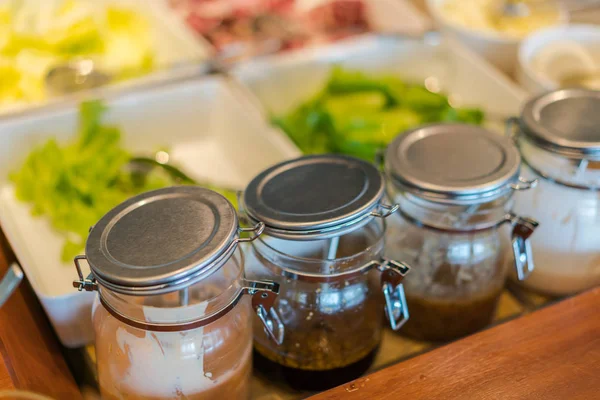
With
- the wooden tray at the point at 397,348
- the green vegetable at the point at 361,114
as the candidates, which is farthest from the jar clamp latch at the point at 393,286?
the green vegetable at the point at 361,114

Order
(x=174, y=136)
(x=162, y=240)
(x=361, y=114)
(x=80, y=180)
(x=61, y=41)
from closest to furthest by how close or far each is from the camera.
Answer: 1. (x=162, y=240)
2. (x=80, y=180)
3. (x=361, y=114)
4. (x=174, y=136)
5. (x=61, y=41)

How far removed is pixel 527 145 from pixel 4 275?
72cm

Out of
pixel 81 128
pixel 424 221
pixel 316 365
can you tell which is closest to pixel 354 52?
pixel 81 128

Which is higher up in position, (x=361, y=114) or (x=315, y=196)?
(x=315, y=196)

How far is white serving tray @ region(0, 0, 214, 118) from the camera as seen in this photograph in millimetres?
1265

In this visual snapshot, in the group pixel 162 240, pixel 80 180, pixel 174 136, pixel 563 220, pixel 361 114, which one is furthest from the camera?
pixel 174 136

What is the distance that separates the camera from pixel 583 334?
0.69 metres

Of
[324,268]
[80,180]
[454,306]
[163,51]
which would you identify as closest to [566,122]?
[454,306]

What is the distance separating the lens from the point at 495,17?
1556 mm

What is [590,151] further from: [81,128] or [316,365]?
[81,128]

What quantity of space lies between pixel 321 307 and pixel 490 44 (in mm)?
975

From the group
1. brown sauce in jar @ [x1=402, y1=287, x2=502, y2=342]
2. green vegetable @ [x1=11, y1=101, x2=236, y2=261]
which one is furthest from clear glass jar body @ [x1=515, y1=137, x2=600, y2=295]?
green vegetable @ [x1=11, y1=101, x2=236, y2=261]

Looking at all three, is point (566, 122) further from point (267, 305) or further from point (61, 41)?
point (61, 41)

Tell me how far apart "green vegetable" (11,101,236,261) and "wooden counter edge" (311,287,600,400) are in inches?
23.9
